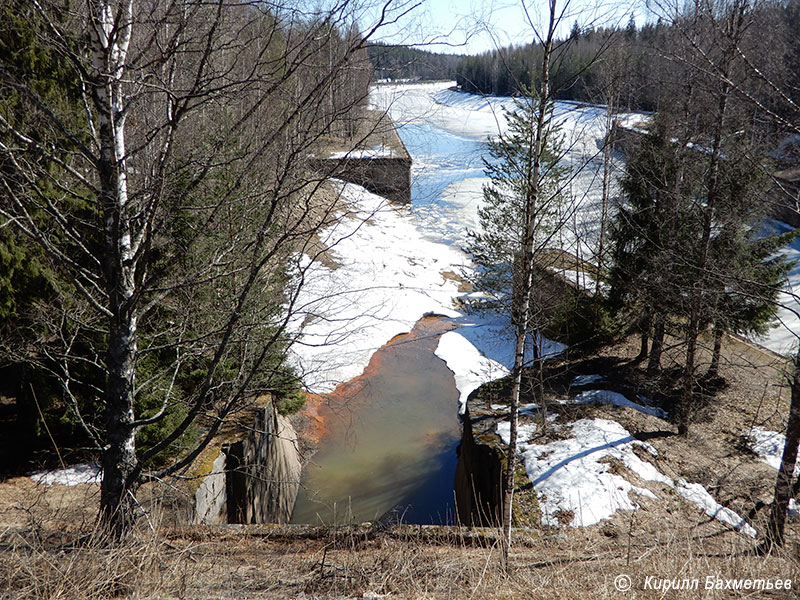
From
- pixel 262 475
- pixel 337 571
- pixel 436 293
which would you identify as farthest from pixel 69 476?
pixel 436 293

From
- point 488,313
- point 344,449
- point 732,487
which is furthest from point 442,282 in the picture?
point 732,487

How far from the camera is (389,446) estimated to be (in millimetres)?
12953

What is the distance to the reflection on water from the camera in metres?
11.0

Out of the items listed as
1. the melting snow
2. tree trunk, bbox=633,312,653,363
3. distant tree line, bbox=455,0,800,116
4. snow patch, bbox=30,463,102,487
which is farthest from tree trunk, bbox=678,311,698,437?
snow patch, bbox=30,463,102,487

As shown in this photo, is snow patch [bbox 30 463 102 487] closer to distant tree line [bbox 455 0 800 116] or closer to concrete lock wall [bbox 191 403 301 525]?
concrete lock wall [bbox 191 403 301 525]

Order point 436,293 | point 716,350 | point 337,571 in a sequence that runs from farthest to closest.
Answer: point 436,293 → point 716,350 → point 337,571

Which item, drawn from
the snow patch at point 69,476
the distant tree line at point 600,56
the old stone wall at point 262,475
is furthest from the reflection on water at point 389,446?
the distant tree line at point 600,56

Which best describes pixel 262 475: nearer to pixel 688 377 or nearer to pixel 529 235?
pixel 529 235
